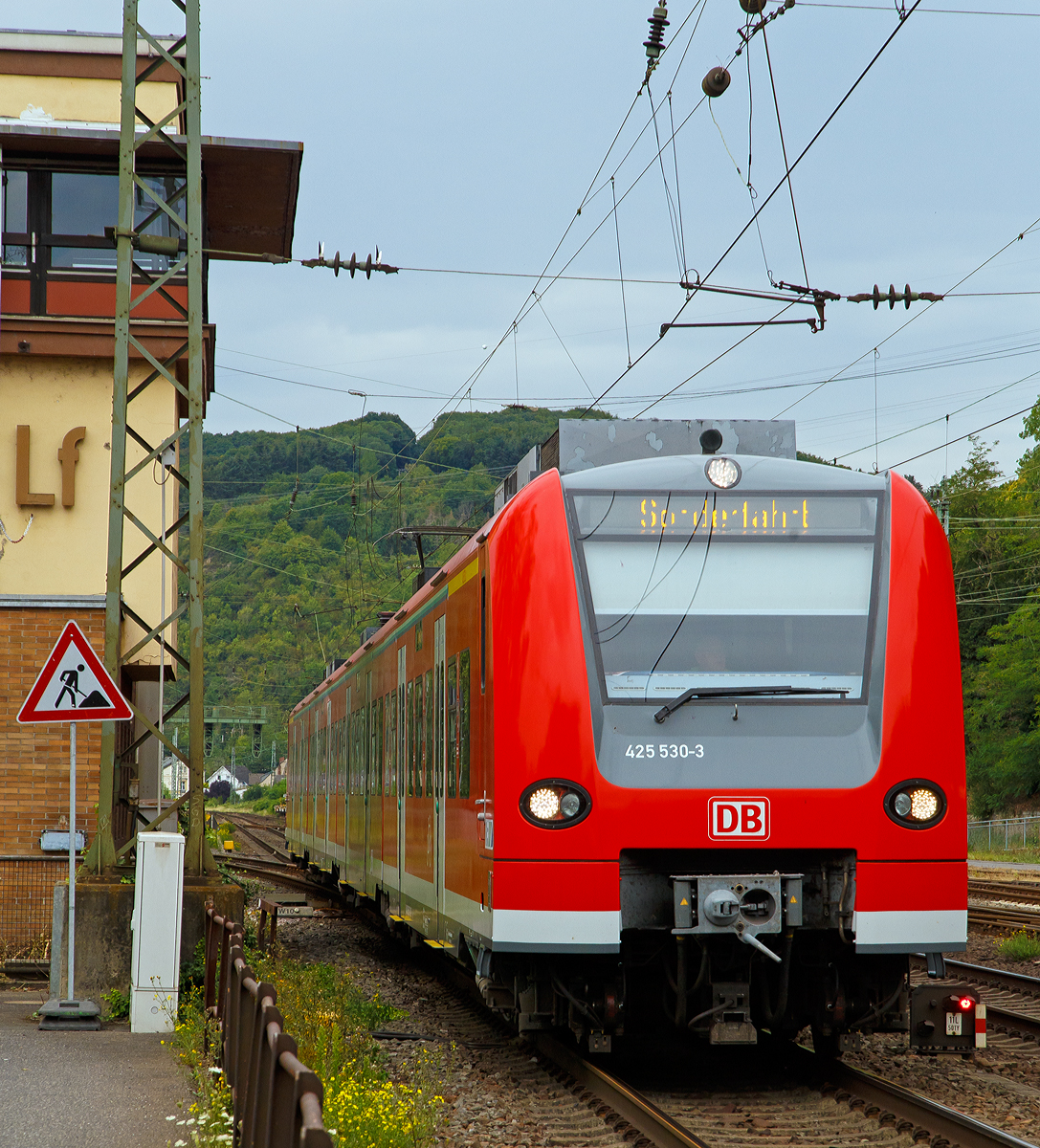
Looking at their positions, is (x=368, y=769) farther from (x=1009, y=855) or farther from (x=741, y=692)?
(x=1009, y=855)

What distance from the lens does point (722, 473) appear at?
792cm

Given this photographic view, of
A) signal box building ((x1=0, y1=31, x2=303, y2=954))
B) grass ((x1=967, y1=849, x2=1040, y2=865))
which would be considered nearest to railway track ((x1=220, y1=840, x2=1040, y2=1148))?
signal box building ((x1=0, y1=31, x2=303, y2=954))

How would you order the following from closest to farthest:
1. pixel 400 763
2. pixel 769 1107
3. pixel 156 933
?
pixel 769 1107, pixel 156 933, pixel 400 763

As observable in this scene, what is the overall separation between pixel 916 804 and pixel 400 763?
5.74 m

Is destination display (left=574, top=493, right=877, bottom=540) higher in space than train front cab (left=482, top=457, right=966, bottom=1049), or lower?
higher

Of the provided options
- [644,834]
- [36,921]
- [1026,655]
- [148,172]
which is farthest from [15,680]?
[1026,655]

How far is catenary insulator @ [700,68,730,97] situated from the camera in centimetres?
1182

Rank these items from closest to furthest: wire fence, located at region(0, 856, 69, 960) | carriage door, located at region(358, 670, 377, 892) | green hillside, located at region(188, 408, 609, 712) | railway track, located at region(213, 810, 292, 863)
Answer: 1. wire fence, located at region(0, 856, 69, 960)
2. carriage door, located at region(358, 670, 377, 892)
3. railway track, located at region(213, 810, 292, 863)
4. green hillside, located at region(188, 408, 609, 712)

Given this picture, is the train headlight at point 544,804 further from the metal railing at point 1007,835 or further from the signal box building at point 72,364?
the metal railing at point 1007,835

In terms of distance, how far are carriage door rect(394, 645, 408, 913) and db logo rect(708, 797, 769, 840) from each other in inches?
200

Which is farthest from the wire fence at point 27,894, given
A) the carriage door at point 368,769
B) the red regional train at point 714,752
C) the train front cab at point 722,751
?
the train front cab at point 722,751

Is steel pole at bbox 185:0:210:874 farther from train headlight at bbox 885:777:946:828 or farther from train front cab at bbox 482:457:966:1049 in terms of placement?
train headlight at bbox 885:777:946:828

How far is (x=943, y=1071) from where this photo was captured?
328 inches

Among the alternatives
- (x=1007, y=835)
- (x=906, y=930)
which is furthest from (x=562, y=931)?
(x=1007, y=835)
